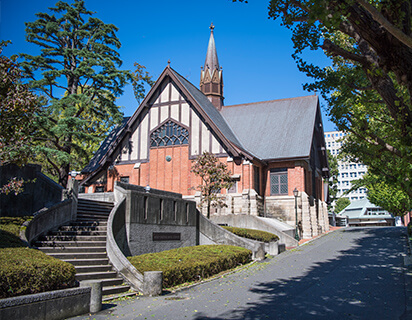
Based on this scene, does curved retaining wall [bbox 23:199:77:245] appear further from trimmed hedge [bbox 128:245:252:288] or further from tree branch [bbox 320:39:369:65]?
tree branch [bbox 320:39:369:65]

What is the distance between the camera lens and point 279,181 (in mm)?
30719

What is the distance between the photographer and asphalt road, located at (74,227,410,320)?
333 inches

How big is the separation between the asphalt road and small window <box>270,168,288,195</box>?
45.9 ft

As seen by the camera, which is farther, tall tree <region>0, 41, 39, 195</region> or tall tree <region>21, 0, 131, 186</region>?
tall tree <region>21, 0, 131, 186</region>

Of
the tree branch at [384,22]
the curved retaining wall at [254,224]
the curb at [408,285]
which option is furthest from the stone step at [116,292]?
the curved retaining wall at [254,224]

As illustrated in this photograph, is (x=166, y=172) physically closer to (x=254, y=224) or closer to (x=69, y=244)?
(x=254, y=224)

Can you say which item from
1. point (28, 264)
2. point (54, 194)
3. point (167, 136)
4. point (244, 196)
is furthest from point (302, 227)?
point (28, 264)

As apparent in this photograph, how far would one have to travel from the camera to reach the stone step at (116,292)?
10203mm

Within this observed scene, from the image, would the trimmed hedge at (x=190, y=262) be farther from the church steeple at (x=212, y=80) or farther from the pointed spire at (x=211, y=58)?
the pointed spire at (x=211, y=58)

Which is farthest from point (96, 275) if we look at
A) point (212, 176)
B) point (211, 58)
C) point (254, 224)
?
point (211, 58)

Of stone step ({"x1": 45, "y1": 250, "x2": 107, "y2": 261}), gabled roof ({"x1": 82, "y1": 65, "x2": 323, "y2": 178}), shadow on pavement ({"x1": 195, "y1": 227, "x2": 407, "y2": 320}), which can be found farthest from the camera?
gabled roof ({"x1": 82, "y1": 65, "x2": 323, "y2": 178})

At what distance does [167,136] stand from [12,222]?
18.7m

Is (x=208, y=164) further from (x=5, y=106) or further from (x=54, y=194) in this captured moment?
(x=5, y=106)

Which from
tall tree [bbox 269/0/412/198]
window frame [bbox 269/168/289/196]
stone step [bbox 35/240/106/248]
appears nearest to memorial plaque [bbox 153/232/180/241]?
stone step [bbox 35/240/106/248]
